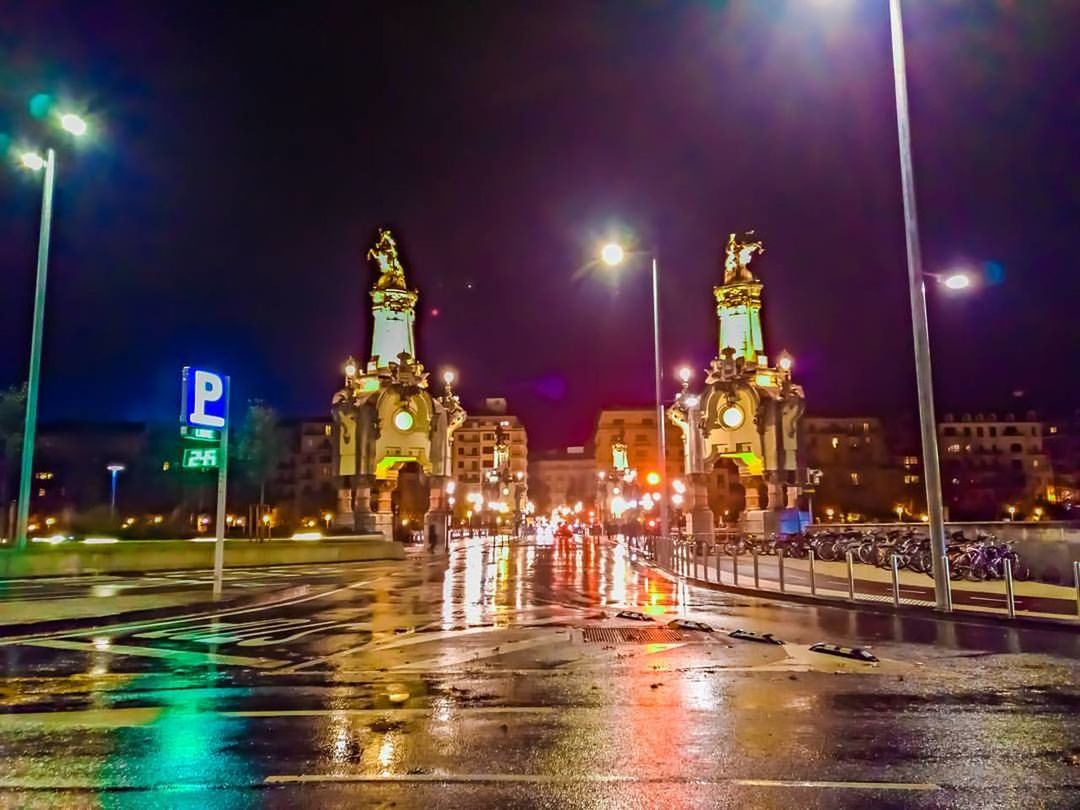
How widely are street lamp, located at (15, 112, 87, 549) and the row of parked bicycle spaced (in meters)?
18.5

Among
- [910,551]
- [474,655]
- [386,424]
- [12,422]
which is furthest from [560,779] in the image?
[386,424]

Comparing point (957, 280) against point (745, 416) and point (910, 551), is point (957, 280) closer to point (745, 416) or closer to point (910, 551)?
point (910, 551)

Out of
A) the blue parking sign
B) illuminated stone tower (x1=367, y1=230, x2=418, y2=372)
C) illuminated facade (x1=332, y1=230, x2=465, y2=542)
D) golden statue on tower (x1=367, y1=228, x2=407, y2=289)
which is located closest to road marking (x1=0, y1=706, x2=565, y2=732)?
the blue parking sign

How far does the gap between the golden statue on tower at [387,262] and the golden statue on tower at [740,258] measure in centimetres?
2561

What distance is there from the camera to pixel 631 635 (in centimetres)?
1273

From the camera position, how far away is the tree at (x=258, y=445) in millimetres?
57225

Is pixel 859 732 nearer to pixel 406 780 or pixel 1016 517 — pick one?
pixel 406 780

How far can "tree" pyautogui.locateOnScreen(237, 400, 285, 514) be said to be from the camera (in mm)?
57225

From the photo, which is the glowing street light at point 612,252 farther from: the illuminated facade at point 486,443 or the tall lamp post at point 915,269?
the illuminated facade at point 486,443

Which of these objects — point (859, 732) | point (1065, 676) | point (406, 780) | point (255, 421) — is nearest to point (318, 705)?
point (406, 780)

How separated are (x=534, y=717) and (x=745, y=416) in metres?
53.7

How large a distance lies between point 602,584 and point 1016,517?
291 feet

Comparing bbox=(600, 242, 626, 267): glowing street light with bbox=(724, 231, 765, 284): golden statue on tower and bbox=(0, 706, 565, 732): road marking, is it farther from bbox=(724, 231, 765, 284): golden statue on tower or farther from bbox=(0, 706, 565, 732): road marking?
bbox=(724, 231, 765, 284): golden statue on tower

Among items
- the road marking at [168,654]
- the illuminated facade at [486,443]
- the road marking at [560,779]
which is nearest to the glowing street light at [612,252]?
the road marking at [168,654]
